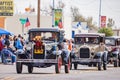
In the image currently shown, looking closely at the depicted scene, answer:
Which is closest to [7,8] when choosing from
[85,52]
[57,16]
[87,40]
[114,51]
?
[57,16]

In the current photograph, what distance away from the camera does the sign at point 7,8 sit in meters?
65.6

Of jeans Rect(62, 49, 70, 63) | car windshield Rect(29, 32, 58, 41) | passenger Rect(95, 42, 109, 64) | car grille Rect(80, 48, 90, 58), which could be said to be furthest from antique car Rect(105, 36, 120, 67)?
jeans Rect(62, 49, 70, 63)

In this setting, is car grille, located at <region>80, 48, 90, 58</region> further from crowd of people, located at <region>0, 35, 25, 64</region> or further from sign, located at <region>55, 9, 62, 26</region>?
sign, located at <region>55, 9, 62, 26</region>

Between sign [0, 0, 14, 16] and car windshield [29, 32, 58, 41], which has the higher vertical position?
sign [0, 0, 14, 16]

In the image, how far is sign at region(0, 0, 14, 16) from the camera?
6562cm

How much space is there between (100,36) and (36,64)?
874 cm

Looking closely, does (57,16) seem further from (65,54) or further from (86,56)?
(65,54)

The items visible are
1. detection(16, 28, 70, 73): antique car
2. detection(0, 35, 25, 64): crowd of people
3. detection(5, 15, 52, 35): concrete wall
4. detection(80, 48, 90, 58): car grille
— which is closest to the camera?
detection(16, 28, 70, 73): antique car

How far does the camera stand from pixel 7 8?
65.8m

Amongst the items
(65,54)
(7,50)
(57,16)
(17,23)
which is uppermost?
(57,16)

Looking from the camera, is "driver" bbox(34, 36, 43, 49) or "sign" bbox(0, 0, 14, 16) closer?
"driver" bbox(34, 36, 43, 49)

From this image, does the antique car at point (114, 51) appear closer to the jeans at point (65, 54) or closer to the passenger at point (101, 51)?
the passenger at point (101, 51)

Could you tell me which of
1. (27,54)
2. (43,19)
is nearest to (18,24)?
(43,19)

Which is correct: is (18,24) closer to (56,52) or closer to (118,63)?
(118,63)
